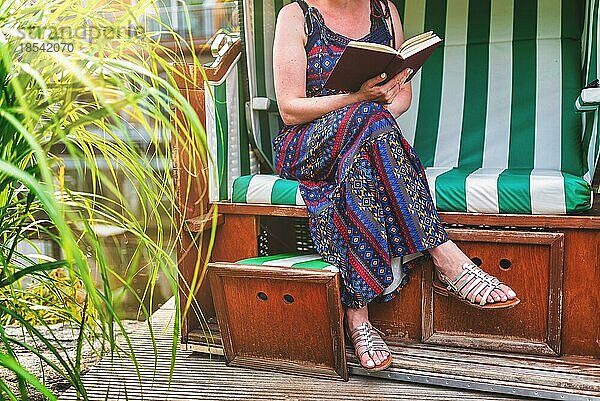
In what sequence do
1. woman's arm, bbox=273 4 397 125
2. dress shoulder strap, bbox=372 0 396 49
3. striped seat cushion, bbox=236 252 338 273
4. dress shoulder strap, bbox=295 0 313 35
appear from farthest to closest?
dress shoulder strap, bbox=372 0 396 49 < dress shoulder strap, bbox=295 0 313 35 < woman's arm, bbox=273 4 397 125 < striped seat cushion, bbox=236 252 338 273

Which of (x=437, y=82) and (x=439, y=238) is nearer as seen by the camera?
(x=439, y=238)

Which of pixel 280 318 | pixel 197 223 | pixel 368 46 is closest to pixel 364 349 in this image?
pixel 280 318

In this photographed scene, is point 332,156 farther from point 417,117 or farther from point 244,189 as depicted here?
point 417,117

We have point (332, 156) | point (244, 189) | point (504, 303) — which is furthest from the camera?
point (244, 189)

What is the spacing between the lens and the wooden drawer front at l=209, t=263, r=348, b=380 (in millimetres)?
2068

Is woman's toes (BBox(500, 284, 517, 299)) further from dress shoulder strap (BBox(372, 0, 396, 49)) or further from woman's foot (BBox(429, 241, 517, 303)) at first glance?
dress shoulder strap (BBox(372, 0, 396, 49))

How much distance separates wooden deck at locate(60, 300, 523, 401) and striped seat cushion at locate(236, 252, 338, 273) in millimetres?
344

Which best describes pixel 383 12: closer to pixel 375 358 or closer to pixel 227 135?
pixel 227 135

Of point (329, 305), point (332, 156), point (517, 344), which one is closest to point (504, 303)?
point (517, 344)

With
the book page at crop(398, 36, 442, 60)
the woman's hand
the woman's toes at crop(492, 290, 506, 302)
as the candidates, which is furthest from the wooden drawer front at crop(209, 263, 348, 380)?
the book page at crop(398, 36, 442, 60)

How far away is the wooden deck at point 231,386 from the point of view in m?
1.99

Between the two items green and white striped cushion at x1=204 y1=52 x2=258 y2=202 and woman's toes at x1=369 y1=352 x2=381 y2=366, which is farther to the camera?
green and white striped cushion at x1=204 y1=52 x2=258 y2=202

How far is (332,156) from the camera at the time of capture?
2.16m

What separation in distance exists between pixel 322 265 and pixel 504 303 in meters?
0.54
